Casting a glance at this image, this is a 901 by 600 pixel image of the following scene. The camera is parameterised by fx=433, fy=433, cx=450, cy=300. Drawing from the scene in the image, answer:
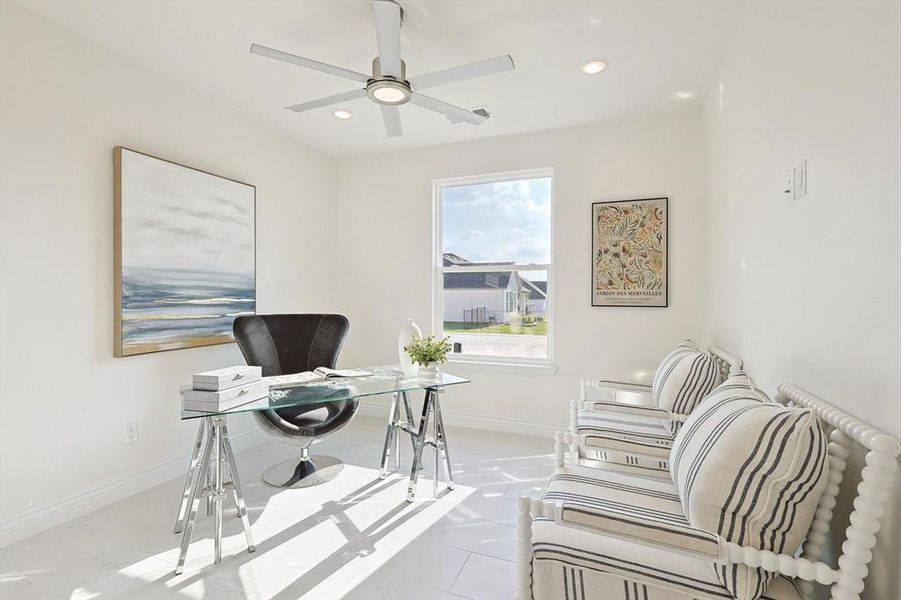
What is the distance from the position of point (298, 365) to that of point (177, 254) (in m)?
1.09

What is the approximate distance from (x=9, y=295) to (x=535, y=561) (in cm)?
266

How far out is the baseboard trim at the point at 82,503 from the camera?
6.93 feet

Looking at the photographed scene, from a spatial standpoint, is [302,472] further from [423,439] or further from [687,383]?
[687,383]

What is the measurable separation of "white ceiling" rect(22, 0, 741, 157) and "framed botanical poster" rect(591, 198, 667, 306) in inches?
29.2

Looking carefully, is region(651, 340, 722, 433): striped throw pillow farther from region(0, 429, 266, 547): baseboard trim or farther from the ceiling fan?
region(0, 429, 266, 547): baseboard trim

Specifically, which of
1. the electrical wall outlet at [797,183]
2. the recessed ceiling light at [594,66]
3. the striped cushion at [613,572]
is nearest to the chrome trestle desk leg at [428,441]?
the striped cushion at [613,572]

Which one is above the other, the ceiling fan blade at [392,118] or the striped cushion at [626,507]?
the ceiling fan blade at [392,118]

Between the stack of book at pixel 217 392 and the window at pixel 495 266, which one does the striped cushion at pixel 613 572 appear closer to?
the stack of book at pixel 217 392

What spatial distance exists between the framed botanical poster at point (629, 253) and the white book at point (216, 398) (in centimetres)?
268

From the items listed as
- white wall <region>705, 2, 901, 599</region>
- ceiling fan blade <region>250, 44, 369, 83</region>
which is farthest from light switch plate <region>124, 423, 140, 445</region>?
white wall <region>705, 2, 901, 599</region>

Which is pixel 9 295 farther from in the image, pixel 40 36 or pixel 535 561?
pixel 535 561

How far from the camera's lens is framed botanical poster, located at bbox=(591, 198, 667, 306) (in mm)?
3375

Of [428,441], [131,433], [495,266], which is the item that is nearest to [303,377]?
[428,441]

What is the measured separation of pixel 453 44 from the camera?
95.3 inches
